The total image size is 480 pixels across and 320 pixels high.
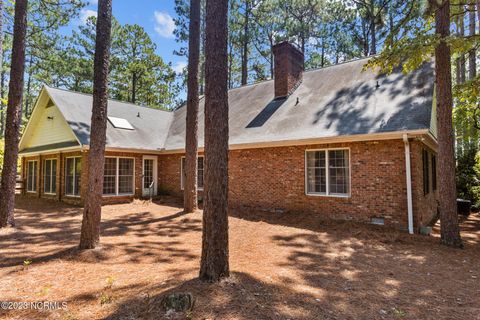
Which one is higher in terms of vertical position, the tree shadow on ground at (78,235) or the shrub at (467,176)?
the shrub at (467,176)

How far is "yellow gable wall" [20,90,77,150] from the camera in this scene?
13.3 m

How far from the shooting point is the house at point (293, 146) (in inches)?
316

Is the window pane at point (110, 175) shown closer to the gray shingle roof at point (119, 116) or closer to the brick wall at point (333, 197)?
the brick wall at point (333, 197)

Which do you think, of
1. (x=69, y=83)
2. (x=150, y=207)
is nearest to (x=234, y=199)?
(x=150, y=207)

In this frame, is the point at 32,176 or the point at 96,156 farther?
the point at 32,176

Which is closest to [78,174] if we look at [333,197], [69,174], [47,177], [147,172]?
[69,174]

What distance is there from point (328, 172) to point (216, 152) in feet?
19.8

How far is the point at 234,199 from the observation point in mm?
11297

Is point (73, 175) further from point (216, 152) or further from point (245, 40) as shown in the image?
point (245, 40)

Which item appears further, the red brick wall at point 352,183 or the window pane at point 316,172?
the window pane at point 316,172

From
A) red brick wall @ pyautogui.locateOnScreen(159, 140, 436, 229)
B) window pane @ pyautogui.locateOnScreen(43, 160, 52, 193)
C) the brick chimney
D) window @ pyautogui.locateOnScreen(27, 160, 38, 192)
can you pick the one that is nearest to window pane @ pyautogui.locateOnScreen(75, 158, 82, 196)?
window pane @ pyautogui.locateOnScreen(43, 160, 52, 193)

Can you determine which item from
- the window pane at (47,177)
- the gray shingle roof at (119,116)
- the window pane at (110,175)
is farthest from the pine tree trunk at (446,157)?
the window pane at (47,177)

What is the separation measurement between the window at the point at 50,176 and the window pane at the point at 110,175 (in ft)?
12.0

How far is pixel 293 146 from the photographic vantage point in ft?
32.1
